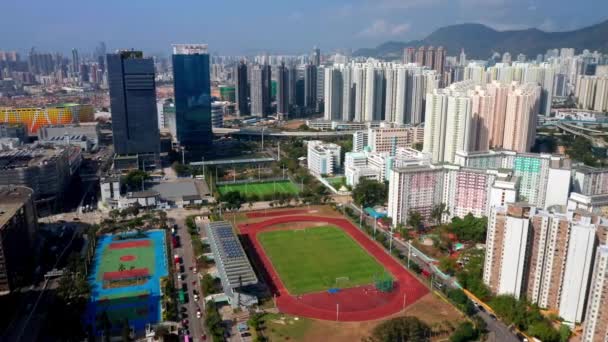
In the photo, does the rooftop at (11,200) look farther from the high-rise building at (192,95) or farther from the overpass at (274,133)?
the overpass at (274,133)

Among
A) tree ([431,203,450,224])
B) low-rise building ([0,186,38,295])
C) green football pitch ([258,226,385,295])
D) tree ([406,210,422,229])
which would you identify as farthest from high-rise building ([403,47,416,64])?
low-rise building ([0,186,38,295])

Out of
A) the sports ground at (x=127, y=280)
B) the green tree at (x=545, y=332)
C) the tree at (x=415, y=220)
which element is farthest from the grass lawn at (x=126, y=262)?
the green tree at (x=545, y=332)

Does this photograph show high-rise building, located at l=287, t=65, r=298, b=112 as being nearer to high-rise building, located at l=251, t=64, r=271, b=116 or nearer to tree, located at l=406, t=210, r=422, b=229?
high-rise building, located at l=251, t=64, r=271, b=116

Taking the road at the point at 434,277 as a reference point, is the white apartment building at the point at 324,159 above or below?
above

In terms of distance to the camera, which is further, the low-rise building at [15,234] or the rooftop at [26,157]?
the rooftop at [26,157]

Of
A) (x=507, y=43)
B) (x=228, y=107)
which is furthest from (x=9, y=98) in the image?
(x=507, y=43)

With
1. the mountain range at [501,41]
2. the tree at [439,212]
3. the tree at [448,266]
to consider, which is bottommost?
the tree at [448,266]

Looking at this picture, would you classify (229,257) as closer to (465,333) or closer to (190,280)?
(190,280)
